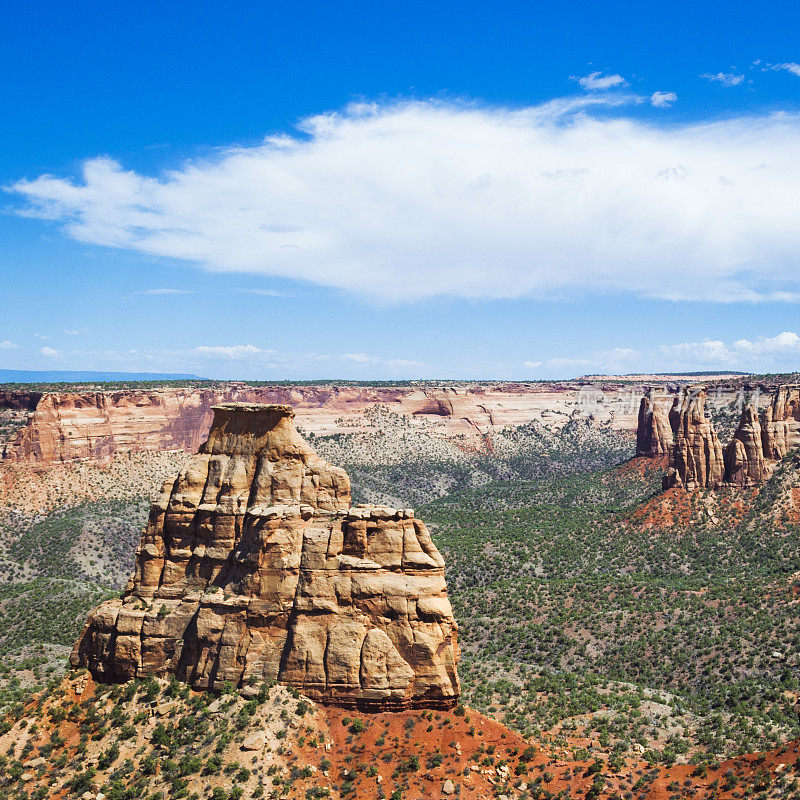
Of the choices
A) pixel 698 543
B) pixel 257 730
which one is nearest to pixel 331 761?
pixel 257 730

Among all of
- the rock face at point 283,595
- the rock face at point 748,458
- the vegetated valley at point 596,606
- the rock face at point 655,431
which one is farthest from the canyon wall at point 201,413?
the rock face at point 748,458

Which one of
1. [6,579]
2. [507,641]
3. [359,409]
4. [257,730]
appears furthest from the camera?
[359,409]

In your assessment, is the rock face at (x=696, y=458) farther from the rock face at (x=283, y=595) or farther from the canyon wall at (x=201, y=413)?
the canyon wall at (x=201, y=413)

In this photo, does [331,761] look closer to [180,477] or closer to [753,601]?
[180,477]

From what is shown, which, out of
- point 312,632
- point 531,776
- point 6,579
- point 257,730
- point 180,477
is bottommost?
point 6,579

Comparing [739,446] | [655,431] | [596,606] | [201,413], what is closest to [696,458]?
[739,446]

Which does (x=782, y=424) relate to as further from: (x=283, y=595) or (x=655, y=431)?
(x=283, y=595)
